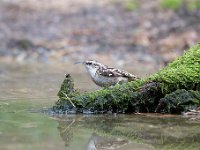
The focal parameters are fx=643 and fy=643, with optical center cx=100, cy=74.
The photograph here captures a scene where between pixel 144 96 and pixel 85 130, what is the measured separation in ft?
4.12

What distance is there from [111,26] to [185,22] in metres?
2.68

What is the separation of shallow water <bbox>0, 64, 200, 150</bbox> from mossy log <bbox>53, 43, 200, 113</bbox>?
9.2 inches

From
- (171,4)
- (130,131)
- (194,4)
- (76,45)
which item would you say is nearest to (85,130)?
(130,131)

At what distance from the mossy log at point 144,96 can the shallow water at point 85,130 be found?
0.77 feet

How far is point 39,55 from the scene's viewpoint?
62.8 feet

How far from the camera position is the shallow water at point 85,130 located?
647 cm

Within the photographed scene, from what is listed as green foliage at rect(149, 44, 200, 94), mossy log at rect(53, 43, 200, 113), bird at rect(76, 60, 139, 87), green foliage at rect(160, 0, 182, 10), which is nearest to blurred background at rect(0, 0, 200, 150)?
green foliage at rect(160, 0, 182, 10)

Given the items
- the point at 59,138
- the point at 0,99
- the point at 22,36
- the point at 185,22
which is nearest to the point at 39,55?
the point at 22,36

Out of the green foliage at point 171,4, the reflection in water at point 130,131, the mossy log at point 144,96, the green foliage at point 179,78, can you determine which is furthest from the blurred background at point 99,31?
the reflection in water at point 130,131

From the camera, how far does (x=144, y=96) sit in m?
8.30

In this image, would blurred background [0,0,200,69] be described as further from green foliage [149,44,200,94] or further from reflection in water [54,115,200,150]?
reflection in water [54,115,200,150]

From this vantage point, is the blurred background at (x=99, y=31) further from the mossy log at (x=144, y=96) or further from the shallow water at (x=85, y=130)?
the shallow water at (x=85, y=130)

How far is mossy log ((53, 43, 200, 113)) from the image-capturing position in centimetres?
827

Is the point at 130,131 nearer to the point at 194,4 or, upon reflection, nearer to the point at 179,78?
the point at 179,78
